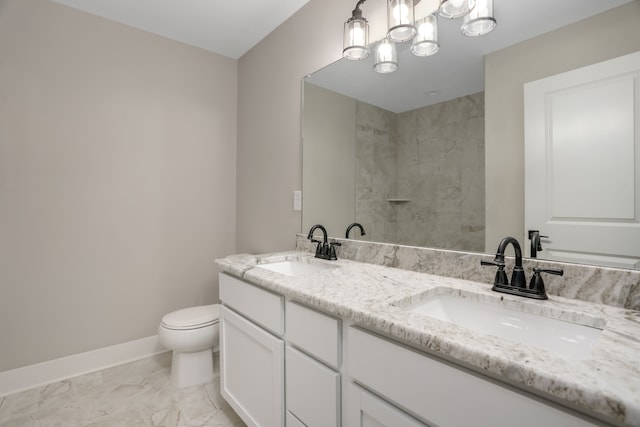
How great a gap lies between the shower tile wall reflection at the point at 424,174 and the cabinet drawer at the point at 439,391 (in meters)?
0.62

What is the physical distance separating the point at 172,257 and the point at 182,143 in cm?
93

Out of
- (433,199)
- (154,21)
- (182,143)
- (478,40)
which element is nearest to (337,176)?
(433,199)

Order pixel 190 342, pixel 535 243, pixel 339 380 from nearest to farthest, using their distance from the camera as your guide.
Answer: pixel 339 380 < pixel 535 243 < pixel 190 342

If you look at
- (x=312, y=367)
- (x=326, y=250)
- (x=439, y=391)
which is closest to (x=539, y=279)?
(x=439, y=391)

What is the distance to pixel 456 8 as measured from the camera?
114 cm

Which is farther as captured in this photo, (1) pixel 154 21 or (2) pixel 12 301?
(1) pixel 154 21

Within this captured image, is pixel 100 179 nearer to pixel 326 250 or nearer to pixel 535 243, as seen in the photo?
pixel 326 250

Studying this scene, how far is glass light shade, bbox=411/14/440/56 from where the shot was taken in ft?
4.12


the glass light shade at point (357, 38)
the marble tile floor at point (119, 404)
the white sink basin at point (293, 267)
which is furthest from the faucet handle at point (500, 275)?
the marble tile floor at point (119, 404)

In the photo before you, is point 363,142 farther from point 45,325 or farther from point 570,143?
point 45,325

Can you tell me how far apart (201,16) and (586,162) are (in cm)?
235

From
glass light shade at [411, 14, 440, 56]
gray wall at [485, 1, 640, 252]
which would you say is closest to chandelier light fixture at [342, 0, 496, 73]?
glass light shade at [411, 14, 440, 56]

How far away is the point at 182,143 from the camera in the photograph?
2422 millimetres

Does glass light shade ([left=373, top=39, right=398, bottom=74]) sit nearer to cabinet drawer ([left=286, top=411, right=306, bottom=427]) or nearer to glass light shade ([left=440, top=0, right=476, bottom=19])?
glass light shade ([left=440, top=0, right=476, bottom=19])
